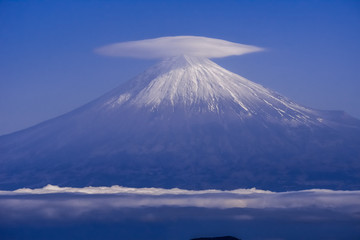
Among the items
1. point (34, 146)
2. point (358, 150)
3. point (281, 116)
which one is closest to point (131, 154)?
point (34, 146)

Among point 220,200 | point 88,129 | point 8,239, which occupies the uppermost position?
point 88,129

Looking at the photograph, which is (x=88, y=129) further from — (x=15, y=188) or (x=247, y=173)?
(x=247, y=173)

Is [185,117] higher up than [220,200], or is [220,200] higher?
[185,117]

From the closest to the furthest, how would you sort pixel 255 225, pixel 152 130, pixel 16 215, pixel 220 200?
pixel 255 225, pixel 16 215, pixel 220 200, pixel 152 130

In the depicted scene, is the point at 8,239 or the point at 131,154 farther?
the point at 131,154

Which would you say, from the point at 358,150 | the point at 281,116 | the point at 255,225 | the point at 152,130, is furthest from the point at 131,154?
the point at 255,225

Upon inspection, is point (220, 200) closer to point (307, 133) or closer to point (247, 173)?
point (247, 173)

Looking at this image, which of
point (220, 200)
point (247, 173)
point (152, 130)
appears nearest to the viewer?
point (220, 200)
